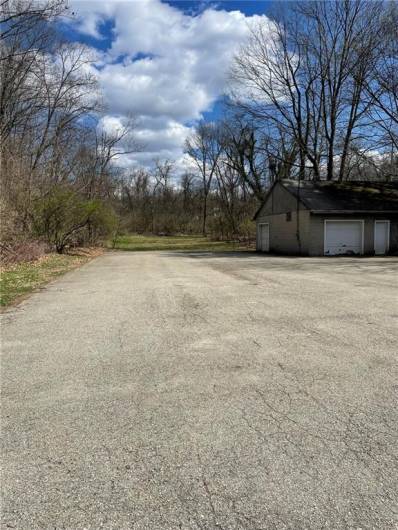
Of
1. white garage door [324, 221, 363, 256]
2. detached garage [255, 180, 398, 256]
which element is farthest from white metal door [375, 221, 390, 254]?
white garage door [324, 221, 363, 256]

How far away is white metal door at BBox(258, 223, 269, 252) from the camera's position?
102 ft

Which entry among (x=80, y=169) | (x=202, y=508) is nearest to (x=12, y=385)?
(x=202, y=508)

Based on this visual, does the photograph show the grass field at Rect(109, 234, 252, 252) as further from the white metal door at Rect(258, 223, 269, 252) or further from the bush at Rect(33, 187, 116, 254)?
the bush at Rect(33, 187, 116, 254)

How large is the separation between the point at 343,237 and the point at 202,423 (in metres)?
23.4

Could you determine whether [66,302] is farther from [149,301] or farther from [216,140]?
[216,140]

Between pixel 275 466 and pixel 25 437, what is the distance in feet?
5.76

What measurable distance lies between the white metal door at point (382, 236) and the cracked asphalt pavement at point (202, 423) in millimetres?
20127

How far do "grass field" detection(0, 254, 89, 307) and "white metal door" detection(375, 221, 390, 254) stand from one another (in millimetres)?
17527

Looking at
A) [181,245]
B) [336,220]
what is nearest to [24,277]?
[336,220]

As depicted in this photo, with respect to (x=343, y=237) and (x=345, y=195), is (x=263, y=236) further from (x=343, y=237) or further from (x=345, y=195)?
(x=343, y=237)

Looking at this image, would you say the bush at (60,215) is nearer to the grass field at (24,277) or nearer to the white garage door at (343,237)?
the grass field at (24,277)

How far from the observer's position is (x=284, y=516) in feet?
7.40

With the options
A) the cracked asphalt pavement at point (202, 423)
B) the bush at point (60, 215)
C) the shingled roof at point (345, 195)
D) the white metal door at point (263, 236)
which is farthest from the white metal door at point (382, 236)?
the cracked asphalt pavement at point (202, 423)

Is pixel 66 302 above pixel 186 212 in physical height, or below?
below
